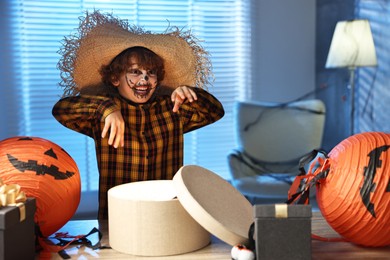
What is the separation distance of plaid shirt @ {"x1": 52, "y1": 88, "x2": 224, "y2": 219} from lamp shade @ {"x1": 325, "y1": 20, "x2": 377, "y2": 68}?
243 cm

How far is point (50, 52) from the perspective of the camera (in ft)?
14.4

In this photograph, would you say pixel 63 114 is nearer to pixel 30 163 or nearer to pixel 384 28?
pixel 30 163

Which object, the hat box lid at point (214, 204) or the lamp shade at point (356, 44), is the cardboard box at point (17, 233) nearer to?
the hat box lid at point (214, 204)

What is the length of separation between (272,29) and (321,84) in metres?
0.62

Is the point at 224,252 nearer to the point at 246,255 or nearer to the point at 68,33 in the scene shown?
the point at 246,255

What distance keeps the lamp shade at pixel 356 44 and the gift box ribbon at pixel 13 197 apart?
10.4 feet

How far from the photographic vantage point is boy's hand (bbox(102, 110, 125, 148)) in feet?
4.99

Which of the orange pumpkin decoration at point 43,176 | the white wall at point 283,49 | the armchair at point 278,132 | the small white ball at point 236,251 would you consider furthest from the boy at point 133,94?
the white wall at point 283,49

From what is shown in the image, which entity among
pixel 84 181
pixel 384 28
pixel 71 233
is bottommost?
pixel 84 181

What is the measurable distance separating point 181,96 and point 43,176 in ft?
1.69

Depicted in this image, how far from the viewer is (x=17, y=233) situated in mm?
1095

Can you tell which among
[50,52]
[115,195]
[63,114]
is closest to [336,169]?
[115,195]

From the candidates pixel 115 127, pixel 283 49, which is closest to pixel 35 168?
pixel 115 127

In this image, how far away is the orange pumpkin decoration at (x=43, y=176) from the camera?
4.13ft
